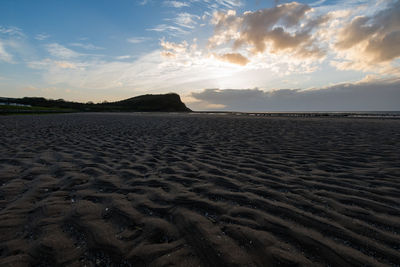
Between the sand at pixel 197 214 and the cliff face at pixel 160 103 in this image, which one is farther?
the cliff face at pixel 160 103

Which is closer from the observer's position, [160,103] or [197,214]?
[197,214]

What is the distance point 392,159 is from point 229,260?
7789 millimetres

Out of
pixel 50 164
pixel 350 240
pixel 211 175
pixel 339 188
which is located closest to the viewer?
pixel 350 240

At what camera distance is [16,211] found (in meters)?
3.21

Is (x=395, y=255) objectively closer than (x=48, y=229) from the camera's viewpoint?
Yes

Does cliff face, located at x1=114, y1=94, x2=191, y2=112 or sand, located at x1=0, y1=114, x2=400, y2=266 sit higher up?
cliff face, located at x1=114, y1=94, x2=191, y2=112

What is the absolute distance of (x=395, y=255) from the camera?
7.75 feet

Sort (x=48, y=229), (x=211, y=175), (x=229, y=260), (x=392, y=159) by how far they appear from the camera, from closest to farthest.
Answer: (x=229, y=260)
(x=48, y=229)
(x=211, y=175)
(x=392, y=159)

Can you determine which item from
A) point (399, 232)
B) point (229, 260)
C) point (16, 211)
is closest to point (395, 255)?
point (399, 232)

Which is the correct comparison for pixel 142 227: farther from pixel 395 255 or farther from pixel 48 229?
pixel 395 255

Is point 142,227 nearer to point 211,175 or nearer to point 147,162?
point 211,175

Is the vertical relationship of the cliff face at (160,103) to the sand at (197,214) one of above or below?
above

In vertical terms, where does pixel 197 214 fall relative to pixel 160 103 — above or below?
below

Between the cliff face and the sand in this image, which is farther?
the cliff face
